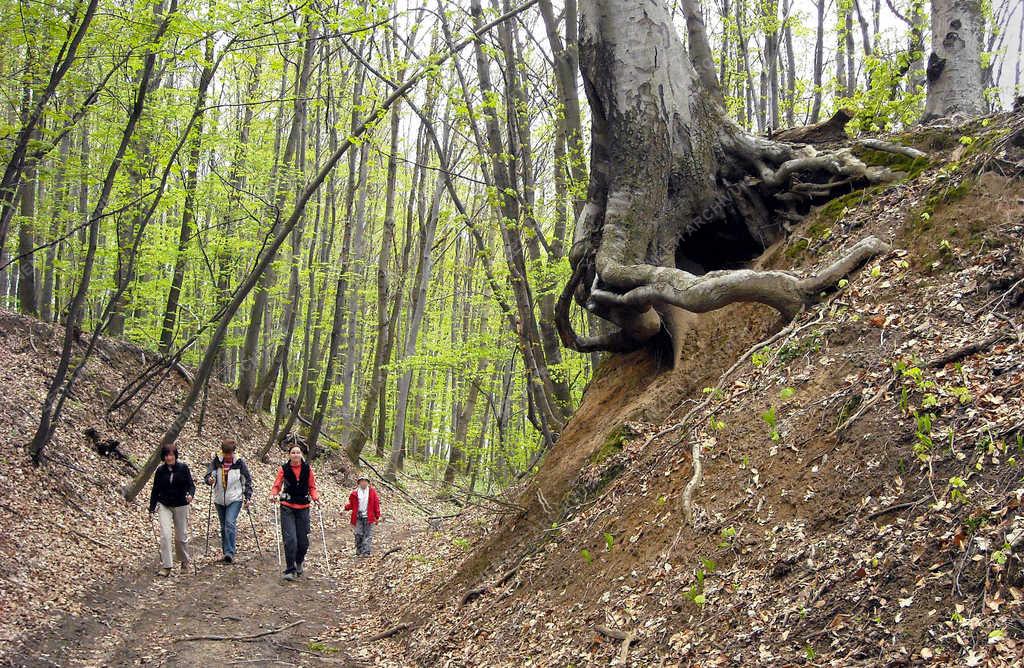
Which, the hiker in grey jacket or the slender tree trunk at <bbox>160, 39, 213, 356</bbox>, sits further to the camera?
the slender tree trunk at <bbox>160, 39, 213, 356</bbox>

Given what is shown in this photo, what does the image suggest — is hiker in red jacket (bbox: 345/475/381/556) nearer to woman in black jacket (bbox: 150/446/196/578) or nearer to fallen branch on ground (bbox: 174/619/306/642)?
woman in black jacket (bbox: 150/446/196/578)

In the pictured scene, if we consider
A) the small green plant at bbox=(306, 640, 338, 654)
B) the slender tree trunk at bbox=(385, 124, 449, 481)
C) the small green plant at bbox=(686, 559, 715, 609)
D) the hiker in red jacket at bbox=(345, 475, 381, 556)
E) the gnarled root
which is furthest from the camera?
the slender tree trunk at bbox=(385, 124, 449, 481)

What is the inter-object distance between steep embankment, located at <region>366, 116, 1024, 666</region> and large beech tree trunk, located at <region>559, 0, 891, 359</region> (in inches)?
20.6

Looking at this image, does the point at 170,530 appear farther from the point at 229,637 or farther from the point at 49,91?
the point at 49,91

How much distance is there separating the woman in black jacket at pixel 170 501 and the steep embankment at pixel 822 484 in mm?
4202

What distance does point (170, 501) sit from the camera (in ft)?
35.7

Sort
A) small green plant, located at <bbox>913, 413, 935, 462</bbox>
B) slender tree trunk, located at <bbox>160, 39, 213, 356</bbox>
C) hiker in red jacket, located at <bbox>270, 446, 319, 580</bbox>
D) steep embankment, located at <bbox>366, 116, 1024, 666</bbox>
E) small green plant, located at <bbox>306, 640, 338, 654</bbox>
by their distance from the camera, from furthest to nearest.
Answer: slender tree trunk, located at <bbox>160, 39, 213, 356</bbox> < hiker in red jacket, located at <bbox>270, 446, 319, 580</bbox> < small green plant, located at <bbox>306, 640, 338, 654</bbox> < small green plant, located at <bbox>913, 413, 935, 462</bbox> < steep embankment, located at <bbox>366, 116, 1024, 666</bbox>

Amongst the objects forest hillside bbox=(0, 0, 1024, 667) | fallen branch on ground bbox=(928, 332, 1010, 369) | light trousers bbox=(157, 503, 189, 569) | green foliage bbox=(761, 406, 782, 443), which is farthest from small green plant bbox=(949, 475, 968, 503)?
light trousers bbox=(157, 503, 189, 569)

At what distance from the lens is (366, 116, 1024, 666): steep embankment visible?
12.7 feet

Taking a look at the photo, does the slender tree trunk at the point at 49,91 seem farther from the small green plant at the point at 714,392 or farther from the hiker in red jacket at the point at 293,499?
the small green plant at the point at 714,392

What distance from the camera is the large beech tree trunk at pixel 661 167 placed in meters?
8.04

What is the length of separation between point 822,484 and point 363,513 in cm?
1060

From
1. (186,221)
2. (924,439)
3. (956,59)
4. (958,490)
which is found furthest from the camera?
(186,221)

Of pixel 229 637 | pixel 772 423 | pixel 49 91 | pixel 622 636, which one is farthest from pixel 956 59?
pixel 49 91
